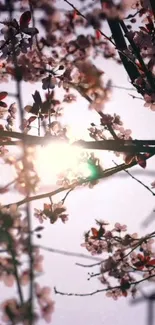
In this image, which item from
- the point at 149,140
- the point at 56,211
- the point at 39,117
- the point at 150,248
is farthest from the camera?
the point at 150,248

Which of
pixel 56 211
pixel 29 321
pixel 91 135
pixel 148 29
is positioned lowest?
pixel 29 321

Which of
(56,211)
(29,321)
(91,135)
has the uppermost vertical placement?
(91,135)

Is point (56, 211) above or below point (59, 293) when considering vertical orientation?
above

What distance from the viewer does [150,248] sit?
5547 millimetres

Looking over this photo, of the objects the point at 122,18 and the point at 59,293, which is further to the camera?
the point at 59,293

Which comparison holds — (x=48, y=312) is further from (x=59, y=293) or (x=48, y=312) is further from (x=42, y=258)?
(x=42, y=258)

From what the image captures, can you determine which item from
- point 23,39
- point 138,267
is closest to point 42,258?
point 138,267

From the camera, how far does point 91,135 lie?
201 inches

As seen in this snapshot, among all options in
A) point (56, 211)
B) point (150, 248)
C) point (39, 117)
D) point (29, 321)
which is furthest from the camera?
point (150, 248)

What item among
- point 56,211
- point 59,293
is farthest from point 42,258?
point 56,211

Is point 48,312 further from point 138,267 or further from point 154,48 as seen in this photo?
point 154,48

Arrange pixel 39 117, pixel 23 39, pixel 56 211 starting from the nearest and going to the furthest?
1. pixel 23 39
2. pixel 39 117
3. pixel 56 211

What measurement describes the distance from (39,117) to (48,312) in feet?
7.32

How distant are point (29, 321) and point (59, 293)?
9.06ft
